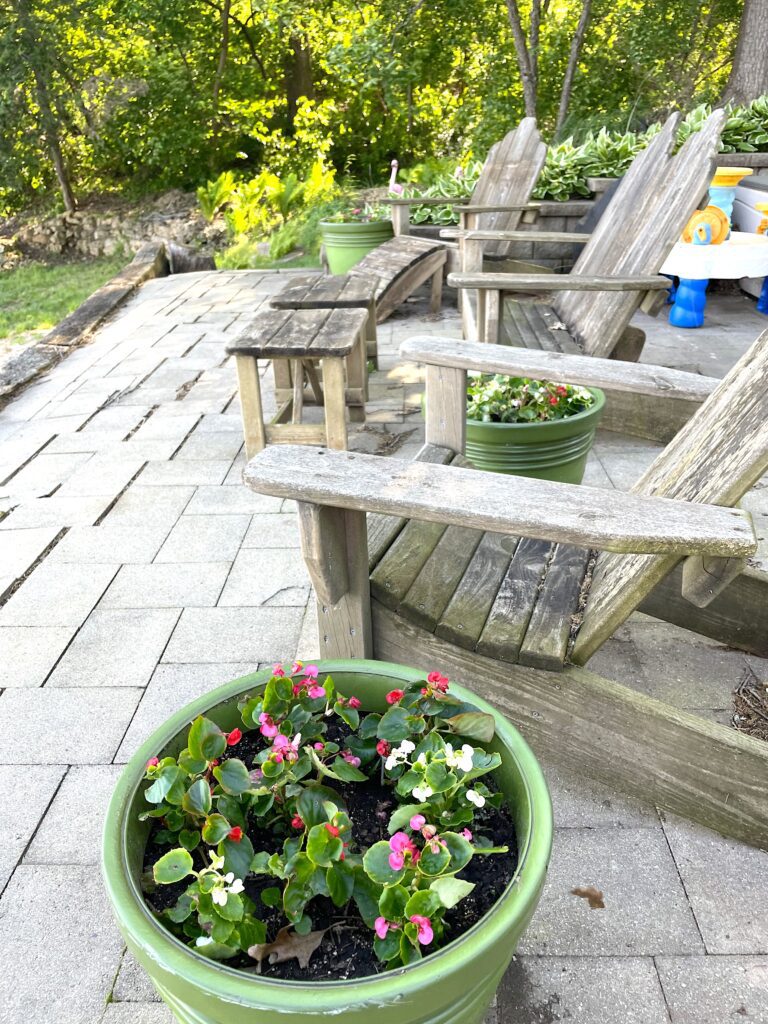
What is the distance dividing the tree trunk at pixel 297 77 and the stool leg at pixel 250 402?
12.2m

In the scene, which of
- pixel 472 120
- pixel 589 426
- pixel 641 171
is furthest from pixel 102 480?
pixel 472 120

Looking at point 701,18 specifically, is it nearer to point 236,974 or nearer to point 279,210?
point 279,210

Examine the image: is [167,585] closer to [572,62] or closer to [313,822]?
[313,822]

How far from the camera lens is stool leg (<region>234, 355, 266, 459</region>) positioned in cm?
308

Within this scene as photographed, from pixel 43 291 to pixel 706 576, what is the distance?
9.76 metres

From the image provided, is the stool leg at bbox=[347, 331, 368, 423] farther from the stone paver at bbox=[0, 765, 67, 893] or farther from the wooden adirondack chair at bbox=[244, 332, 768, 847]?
the stone paver at bbox=[0, 765, 67, 893]

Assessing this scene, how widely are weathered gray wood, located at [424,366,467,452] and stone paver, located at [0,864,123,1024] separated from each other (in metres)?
1.44

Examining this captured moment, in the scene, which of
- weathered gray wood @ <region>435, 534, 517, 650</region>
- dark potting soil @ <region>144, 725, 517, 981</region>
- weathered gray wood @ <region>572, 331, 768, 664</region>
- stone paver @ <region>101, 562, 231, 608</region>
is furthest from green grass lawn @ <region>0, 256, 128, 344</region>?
dark potting soil @ <region>144, 725, 517, 981</region>

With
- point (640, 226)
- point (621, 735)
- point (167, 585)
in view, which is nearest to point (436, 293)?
point (640, 226)

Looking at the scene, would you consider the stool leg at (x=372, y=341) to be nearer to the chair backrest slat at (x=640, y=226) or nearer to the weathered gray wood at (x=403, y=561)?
the chair backrest slat at (x=640, y=226)

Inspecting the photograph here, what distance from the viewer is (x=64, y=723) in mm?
1994

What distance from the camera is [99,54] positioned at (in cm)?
1312

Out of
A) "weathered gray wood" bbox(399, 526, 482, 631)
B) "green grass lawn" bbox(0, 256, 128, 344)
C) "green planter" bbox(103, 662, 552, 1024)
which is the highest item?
"green planter" bbox(103, 662, 552, 1024)

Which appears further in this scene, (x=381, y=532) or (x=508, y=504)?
(x=381, y=532)
